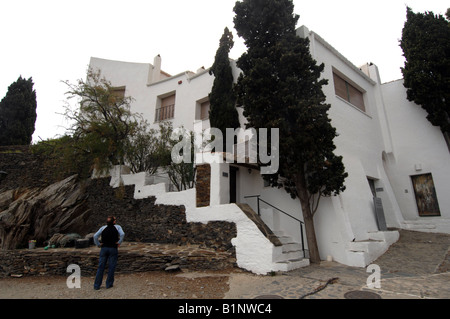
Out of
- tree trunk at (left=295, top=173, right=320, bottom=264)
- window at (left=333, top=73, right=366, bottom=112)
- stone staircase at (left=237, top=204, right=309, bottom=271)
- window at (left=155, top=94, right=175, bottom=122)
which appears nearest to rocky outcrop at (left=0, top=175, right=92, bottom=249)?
window at (left=155, top=94, right=175, bottom=122)

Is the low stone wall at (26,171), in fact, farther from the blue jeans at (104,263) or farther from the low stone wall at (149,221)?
the blue jeans at (104,263)

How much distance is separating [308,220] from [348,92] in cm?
729

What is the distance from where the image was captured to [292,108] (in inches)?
286

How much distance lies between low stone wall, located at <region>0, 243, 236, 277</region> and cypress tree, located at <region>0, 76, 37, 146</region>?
13492 mm

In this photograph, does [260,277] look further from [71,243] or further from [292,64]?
[71,243]

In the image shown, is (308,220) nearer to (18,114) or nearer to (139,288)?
(139,288)

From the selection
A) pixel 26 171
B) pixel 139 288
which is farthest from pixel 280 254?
pixel 26 171

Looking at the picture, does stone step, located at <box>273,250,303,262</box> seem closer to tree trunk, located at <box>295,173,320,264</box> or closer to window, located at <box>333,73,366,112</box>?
tree trunk, located at <box>295,173,320,264</box>

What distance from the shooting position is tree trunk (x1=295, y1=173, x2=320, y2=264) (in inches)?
276

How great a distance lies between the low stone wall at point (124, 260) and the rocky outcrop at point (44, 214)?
1.60 metres

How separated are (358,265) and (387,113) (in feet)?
30.6

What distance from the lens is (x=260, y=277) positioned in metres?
5.61

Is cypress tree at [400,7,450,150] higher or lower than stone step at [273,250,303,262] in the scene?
higher
